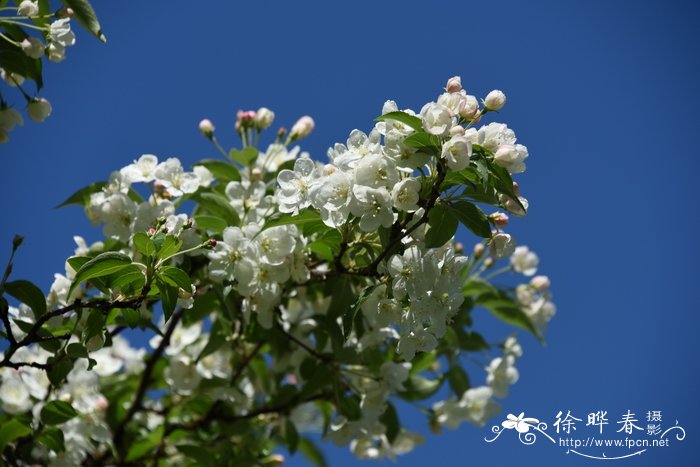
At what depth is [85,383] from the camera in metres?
3.09

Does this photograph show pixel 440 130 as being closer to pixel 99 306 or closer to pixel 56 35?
pixel 99 306

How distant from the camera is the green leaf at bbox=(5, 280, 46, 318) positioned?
225 centimetres

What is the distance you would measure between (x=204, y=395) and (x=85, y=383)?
51cm

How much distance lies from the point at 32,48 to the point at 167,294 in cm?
120

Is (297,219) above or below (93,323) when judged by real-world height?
above

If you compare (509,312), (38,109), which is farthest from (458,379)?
(38,109)

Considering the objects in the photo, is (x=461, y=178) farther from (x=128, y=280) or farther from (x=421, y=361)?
(x=421, y=361)

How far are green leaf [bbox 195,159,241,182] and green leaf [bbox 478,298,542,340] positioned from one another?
126 centimetres

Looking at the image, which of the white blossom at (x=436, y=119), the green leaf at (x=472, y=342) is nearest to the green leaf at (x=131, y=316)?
the white blossom at (x=436, y=119)

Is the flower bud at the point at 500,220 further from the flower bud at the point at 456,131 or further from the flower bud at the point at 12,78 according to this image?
the flower bud at the point at 12,78

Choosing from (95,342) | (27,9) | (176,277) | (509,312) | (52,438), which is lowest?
(52,438)

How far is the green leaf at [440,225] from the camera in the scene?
2088 millimetres

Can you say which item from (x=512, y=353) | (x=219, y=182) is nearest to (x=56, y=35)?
(x=219, y=182)

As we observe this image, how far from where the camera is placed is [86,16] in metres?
2.50
